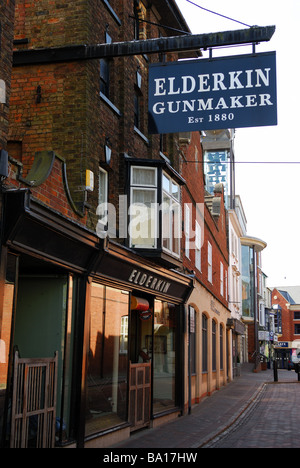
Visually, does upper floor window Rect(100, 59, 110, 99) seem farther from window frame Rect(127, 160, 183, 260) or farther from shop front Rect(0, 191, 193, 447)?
shop front Rect(0, 191, 193, 447)

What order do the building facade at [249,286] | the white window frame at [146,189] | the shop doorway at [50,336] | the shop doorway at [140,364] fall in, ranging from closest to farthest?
the shop doorway at [50,336]
the shop doorway at [140,364]
the white window frame at [146,189]
the building facade at [249,286]

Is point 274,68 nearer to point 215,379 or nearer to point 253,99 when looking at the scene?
point 253,99

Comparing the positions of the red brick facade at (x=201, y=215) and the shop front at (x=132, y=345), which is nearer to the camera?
the shop front at (x=132, y=345)

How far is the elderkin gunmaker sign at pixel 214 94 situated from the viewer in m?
9.08

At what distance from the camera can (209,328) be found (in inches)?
942

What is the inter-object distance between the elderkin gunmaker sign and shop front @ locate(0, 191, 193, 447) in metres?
2.45

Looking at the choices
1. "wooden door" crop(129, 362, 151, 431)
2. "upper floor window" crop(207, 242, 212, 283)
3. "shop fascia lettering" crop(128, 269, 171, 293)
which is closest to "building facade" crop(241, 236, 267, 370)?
"upper floor window" crop(207, 242, 212, 283)

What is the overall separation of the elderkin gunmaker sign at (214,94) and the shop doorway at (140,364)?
17.4ft

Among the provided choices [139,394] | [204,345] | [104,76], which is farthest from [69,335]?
[204,345]

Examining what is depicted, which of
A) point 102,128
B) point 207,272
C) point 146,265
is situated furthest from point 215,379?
point 102,128

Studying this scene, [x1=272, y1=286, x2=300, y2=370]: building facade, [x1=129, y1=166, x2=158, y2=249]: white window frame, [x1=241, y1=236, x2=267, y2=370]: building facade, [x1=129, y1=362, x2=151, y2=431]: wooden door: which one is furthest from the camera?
[x1=272, y1=286, x2=300, y2=370]: building facade

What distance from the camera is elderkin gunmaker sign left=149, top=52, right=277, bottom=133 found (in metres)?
9.08

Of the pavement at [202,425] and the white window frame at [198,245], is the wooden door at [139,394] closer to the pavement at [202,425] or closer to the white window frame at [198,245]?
the pavement at [202,425]

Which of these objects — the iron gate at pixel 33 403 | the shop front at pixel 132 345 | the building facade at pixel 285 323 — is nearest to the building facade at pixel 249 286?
the building facade at pixel 285 323
